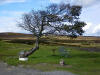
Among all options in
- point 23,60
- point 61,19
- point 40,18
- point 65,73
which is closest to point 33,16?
point 40,18

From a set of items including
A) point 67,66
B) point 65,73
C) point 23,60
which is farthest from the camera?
point 23,60

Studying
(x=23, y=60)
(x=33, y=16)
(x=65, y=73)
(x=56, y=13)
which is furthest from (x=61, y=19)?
(x=65, y=73)

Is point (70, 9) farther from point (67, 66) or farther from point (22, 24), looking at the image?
point (67, 66)

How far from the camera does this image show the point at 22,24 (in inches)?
1884

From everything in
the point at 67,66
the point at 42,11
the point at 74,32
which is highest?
the point at 42,11

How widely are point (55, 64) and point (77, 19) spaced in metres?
12.7

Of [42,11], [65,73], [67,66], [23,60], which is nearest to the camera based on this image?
[65,73]

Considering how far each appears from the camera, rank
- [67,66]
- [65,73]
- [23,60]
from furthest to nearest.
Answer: [23,60]
[67,66]
[65,73]

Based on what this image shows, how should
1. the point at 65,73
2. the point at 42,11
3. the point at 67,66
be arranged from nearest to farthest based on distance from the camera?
1. the point at 65,73
2. the point at 67,66
3. the point at 42,11

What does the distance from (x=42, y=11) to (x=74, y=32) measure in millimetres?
5882

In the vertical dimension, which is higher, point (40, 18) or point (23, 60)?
point (40, 18)

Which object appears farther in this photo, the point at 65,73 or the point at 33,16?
the point at 33,16

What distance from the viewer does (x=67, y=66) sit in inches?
1398

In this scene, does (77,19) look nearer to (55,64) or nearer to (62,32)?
(62,32)
